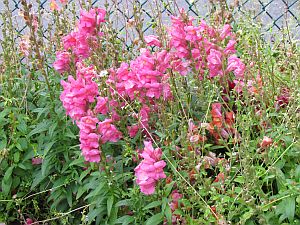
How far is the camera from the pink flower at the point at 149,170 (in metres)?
2.90

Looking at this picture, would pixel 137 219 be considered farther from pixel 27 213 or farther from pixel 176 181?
pixel 27 213

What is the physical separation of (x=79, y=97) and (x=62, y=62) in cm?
53

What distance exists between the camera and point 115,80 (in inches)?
124

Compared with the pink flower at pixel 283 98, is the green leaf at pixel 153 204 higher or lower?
lower

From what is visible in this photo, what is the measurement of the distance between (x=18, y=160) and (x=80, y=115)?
71 centimetres

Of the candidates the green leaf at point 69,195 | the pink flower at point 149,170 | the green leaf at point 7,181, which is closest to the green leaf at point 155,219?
the pink flower at point 149,170

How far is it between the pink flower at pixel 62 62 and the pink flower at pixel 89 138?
2.10 feet

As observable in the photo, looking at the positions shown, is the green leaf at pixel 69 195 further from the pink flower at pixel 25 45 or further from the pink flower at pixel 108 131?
the pink flower at pixel 25 45

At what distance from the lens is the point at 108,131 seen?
123 inches

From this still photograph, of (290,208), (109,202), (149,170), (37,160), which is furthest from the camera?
(37,160)

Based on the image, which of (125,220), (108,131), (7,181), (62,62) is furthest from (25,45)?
(125,220)

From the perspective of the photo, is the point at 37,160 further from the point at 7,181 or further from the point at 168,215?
the point at 168,215

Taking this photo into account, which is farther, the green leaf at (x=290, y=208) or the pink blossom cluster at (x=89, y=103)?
the pink blossom cluster at (x=89, y=103)

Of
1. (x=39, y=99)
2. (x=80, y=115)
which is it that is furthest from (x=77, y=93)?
(x=39, y=99)
